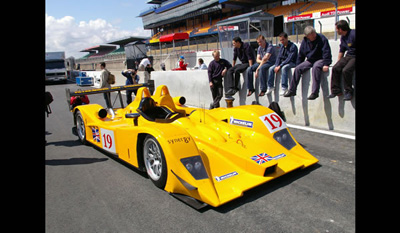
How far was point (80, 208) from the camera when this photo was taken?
3465 mm

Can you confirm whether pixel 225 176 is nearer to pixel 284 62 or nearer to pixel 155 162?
pixel 155 162

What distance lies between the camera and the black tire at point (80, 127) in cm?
639

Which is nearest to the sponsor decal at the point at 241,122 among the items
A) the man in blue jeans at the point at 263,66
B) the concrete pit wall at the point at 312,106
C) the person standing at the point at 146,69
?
the concrete pit wall at the point at 312,106

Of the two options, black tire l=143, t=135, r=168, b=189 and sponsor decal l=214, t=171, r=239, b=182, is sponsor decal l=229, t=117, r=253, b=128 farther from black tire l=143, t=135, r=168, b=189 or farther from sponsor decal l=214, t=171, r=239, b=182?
black tire l=143, t=135, r=168, b=189

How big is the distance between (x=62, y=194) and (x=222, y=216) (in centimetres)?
216

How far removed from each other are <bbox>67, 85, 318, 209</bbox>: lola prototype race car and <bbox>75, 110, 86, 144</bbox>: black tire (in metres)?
0.76

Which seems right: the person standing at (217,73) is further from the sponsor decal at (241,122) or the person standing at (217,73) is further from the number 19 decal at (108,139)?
the number 19 decal at (108,139)

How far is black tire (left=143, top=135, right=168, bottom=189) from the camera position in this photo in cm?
367

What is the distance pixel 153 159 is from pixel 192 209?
1.02 metres

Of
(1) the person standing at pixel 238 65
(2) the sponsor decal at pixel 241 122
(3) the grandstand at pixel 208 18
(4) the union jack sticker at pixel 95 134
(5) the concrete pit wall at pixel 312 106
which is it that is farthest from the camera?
(3) the grandstand at pixel 208 18

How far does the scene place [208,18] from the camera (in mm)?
46000

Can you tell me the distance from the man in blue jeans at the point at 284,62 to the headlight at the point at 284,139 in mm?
2649
